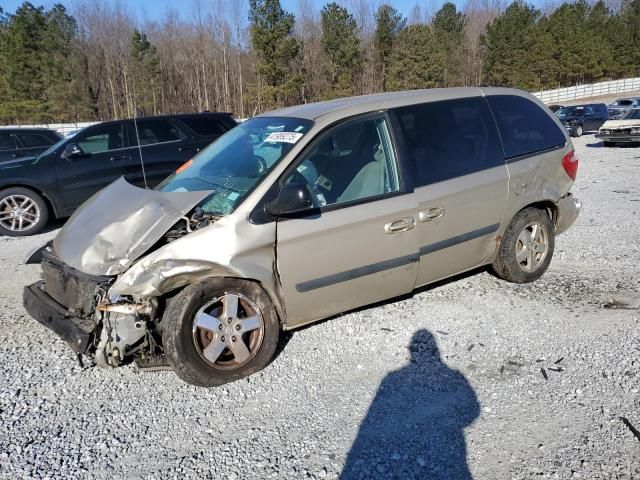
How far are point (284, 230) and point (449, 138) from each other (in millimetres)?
1678

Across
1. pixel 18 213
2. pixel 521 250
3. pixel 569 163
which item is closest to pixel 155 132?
pixel 18 213

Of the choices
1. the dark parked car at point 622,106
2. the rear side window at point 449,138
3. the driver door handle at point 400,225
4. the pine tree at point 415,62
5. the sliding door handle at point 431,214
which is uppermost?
the pine tree at point 415,62

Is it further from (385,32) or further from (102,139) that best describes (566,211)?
(385,32)

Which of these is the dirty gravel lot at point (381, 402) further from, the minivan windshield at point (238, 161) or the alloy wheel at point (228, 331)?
the minivan windshield at point (238, 161)

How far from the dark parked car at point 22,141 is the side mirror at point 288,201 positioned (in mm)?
9371

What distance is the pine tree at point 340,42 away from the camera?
50281mm

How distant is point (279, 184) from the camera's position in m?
3.42

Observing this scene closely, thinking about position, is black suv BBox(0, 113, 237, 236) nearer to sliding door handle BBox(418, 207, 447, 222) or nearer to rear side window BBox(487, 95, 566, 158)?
sliding door handle BBox(418, 207, 447, 222)

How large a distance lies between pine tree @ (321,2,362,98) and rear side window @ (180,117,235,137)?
4241 centimetres

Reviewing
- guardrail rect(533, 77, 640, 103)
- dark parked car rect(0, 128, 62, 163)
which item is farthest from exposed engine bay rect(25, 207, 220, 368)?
guardrail rect(533, 77, 640, 103)

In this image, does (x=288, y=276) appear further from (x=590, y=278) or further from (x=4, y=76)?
(x=4, y=76)

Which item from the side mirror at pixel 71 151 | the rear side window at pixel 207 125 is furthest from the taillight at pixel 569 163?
the side mirror at pixel 71 151

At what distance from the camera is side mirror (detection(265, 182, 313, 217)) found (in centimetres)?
323

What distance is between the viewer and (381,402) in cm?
314
